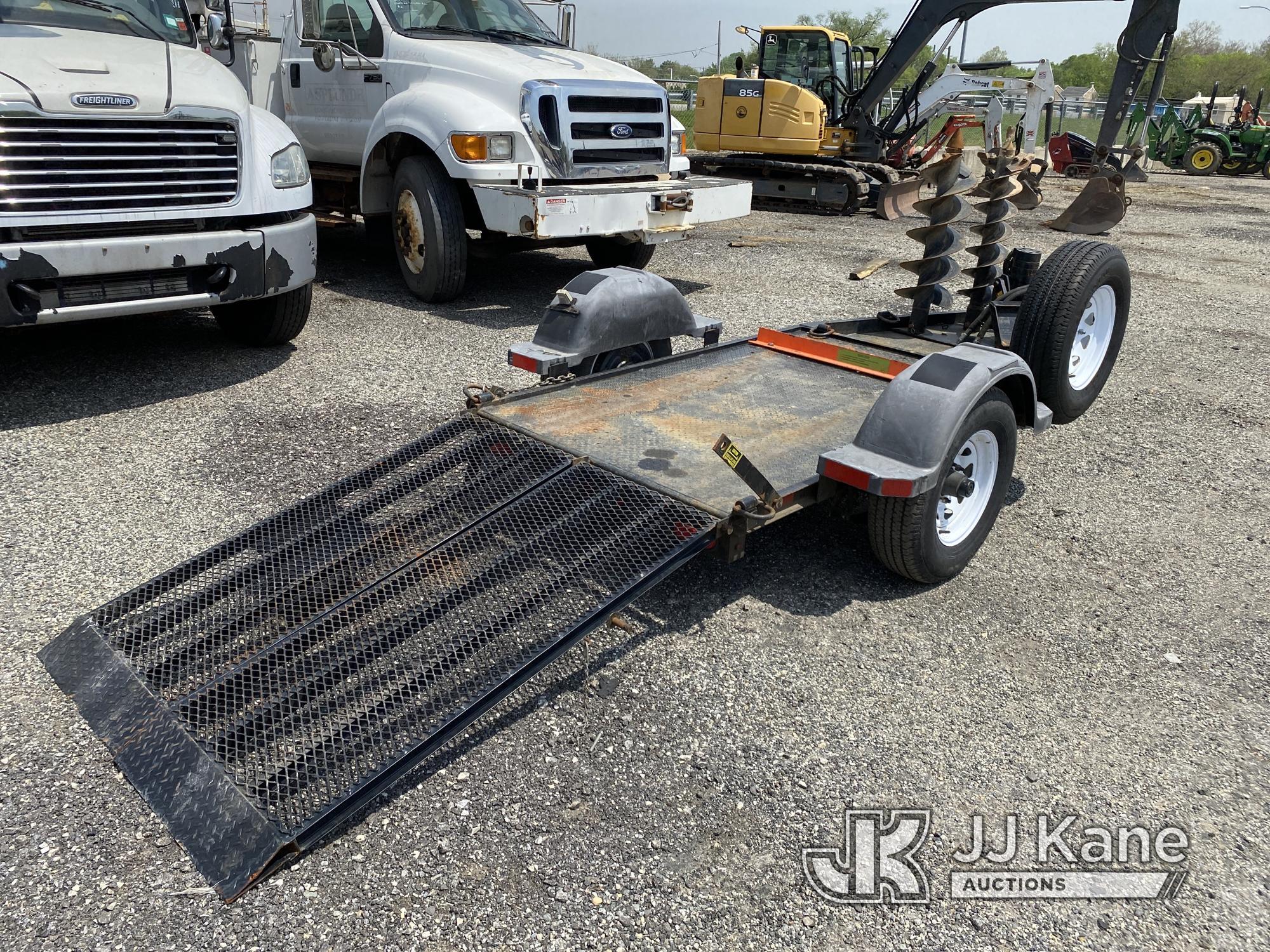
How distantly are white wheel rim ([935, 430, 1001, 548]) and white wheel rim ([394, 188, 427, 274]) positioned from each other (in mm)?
5191

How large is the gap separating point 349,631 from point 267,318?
3882 mm

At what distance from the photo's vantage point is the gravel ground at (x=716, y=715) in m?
2.30

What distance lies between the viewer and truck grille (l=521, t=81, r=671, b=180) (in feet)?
23.9

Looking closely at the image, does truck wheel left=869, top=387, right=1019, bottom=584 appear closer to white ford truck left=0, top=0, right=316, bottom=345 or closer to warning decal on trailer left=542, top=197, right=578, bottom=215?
white ford truck left=0, top=0, right=316, bottom=345

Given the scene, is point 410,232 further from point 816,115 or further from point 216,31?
point 816,115

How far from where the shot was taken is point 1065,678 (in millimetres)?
3264

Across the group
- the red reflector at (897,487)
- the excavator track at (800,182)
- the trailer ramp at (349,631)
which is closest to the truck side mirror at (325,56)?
the trailer ramp at (349,631)

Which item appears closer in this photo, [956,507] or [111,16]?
[956,507]

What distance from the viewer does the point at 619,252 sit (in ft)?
31.2

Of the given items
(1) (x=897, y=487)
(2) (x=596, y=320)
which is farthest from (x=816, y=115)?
(1) (x=897, y=487)

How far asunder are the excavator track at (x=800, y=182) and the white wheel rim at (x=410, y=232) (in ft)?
28.5

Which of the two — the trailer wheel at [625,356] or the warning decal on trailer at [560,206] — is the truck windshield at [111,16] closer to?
the warning decal on trailer at [560,206]

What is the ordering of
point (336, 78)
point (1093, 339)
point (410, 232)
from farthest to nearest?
point (336, 78) → point (410, 232) → point (1093, 339)

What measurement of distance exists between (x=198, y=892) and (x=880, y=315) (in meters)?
4.68
